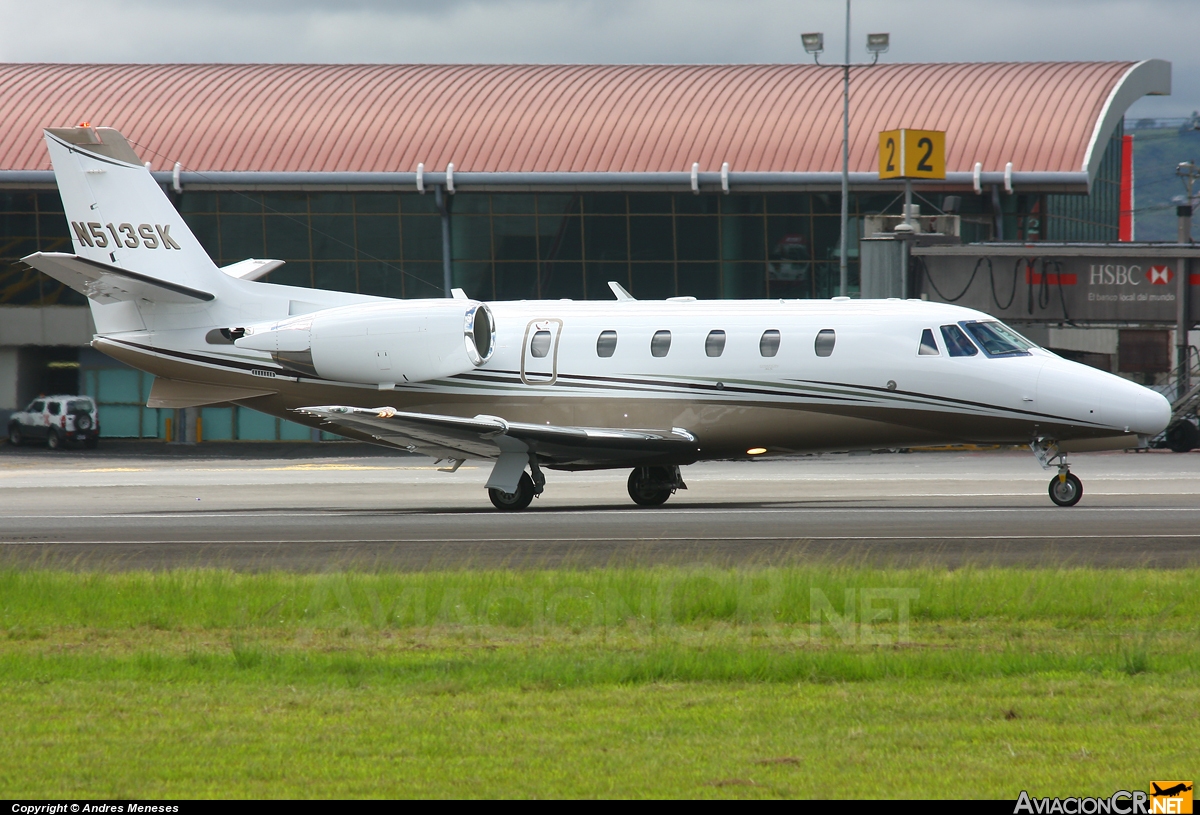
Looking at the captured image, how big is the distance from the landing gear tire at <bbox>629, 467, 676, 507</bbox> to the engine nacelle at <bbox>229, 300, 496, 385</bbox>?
3.57 meters

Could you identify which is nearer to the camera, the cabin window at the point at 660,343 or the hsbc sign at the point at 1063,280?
the cabin window at the point at 660,343

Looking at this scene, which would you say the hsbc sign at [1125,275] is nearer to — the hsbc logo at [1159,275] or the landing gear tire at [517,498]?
the hsbc logo at [1159,275]

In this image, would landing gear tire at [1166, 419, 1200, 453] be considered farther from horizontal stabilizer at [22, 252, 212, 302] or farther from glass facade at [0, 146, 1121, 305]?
horizontal stabilizer at [22, 252, 212, 302]

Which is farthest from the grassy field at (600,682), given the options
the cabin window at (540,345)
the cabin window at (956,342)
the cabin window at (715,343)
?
the cabin window at (540,345)

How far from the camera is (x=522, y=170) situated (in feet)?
174

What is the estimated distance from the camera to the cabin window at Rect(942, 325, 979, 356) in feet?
73.7

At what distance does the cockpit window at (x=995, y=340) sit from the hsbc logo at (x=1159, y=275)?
807 inches

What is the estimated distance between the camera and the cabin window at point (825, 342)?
22.9m

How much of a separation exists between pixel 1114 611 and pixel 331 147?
152 feet

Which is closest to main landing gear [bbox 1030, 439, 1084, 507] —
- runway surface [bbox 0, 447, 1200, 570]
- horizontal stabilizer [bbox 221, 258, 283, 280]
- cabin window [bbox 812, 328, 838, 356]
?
runway surface [bbox 0, 447, 1200, 570]

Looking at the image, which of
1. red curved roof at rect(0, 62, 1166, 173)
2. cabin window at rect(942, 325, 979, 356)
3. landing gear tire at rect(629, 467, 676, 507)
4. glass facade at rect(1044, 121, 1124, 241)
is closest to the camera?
cabin window at rect(942, 325, 979, 356)

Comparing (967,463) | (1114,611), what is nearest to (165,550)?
(1114,611)

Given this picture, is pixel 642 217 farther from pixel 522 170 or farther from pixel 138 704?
pixel 138 704
